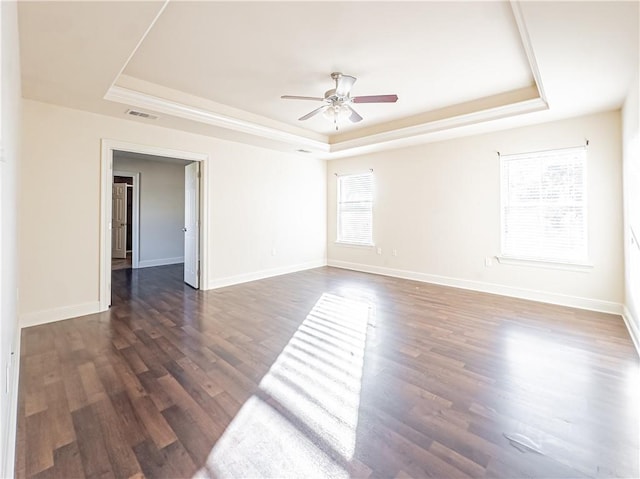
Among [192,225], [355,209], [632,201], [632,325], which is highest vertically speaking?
[355,209]

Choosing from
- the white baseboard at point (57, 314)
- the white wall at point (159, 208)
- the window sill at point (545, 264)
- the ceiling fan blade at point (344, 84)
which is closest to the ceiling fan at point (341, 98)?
the ceiling fan blade at point (344, 84)

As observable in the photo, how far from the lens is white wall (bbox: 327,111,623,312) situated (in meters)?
3.70

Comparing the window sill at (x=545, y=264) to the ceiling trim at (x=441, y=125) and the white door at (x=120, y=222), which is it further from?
the white door at (x=120, y=222)

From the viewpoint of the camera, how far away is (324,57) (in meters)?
2.98

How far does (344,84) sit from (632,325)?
3944 millimetres

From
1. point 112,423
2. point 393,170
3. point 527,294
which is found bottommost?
point 112,423

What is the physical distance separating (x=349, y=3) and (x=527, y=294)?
4.30 m

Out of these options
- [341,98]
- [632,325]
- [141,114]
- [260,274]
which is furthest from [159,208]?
[632,325]

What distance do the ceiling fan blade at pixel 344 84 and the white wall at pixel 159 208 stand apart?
505 centimetres

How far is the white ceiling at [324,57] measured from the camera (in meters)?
2.09

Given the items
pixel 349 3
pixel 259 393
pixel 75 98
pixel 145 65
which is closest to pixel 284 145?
pixel 145 65

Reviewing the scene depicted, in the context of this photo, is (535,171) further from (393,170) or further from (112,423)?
(112,423)

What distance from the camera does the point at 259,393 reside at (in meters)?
2.03

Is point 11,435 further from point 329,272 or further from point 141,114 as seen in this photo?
point 329,272
